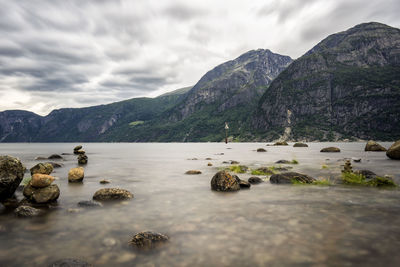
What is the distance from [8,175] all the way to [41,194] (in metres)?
2.54

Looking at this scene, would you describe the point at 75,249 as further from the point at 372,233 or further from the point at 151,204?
the point at 372,233

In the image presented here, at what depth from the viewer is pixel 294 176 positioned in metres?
18.3

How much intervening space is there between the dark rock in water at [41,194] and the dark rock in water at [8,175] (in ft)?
3.82

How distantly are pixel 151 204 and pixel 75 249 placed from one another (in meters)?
5.77

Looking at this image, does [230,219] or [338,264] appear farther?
[230,219]

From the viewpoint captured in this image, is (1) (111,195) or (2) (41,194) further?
(1) (111,195)

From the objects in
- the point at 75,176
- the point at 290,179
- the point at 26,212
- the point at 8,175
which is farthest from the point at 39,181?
the point at 290,179

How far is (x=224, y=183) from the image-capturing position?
51.6 ft

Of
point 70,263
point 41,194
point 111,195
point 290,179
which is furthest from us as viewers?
point 290,179

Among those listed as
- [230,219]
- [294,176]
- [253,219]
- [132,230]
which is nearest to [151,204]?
[132,230]

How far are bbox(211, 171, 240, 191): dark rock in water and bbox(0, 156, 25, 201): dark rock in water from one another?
1217cm

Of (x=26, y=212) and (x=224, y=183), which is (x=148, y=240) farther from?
(x=224, y=183)

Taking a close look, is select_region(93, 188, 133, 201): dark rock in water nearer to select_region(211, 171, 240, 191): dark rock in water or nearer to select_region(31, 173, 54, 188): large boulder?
select_region(31, 173, 54, 188): large boulder

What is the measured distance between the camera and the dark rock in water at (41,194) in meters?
12.5
